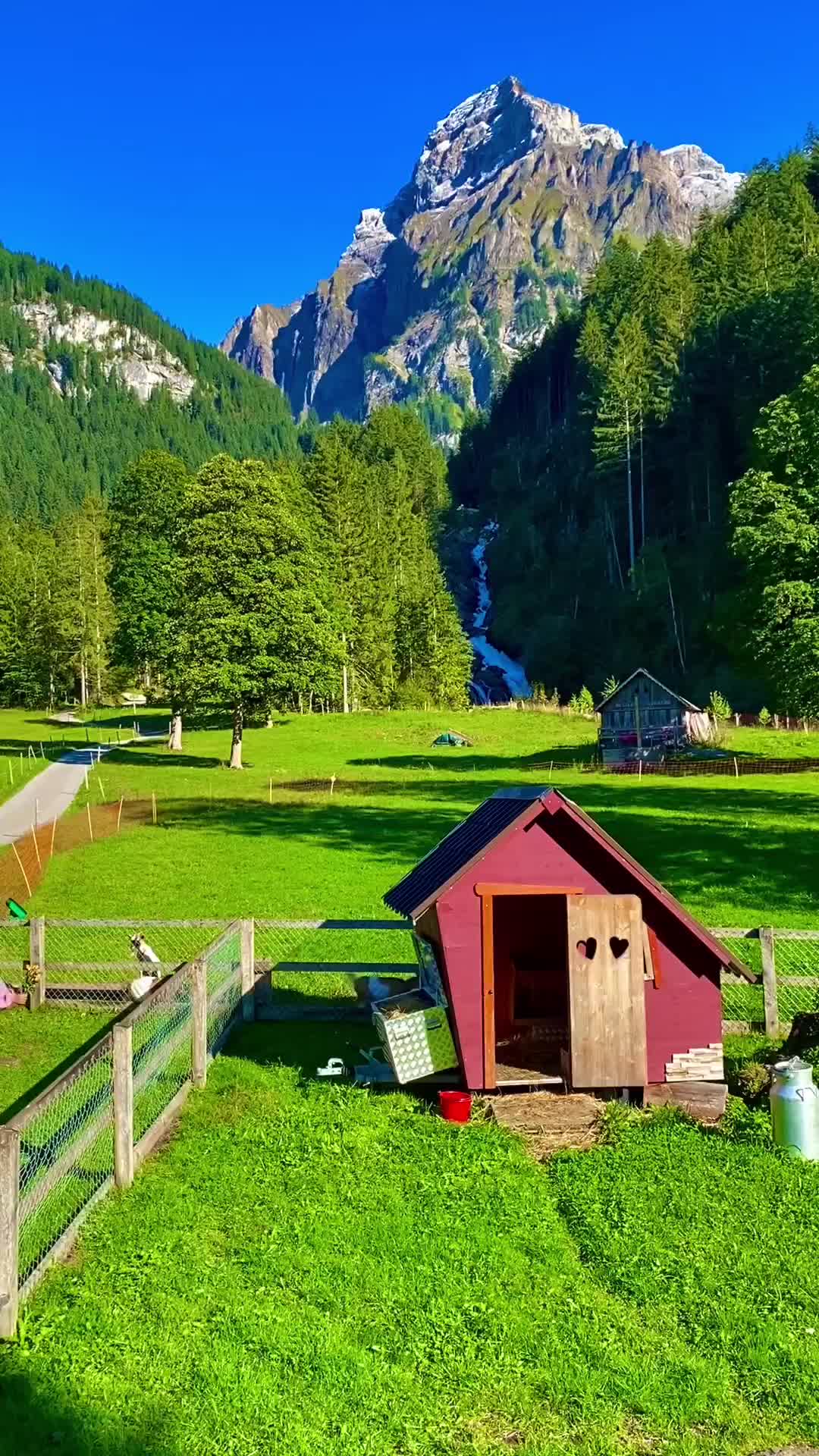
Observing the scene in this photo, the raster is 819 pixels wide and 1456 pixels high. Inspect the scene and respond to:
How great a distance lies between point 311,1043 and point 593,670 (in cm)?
8387

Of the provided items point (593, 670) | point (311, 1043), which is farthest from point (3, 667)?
point (311, 1043)

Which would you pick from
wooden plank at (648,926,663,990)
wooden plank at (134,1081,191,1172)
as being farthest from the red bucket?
wooden plank at (134,1081,191,1172)

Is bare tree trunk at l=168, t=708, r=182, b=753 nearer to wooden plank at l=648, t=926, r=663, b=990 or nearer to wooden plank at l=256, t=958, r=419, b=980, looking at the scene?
wooden plank at l=256, t=958, r=419, b=980

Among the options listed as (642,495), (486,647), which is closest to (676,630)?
(642,495)

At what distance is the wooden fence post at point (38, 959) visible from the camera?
1678 cm

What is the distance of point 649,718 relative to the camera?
57.8 m

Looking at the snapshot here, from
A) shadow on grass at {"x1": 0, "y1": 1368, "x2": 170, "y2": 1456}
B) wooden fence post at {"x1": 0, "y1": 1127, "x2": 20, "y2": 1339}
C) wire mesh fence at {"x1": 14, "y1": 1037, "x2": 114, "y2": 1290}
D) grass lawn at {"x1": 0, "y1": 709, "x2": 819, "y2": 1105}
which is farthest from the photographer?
grass lawn at {"x1": 0, "y1": 709, "x2": 819, "y2": 1105}

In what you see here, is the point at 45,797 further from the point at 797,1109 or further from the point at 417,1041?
the point at 797,1109

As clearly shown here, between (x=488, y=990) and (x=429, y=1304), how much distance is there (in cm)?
446

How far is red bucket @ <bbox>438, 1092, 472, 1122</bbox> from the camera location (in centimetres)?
1174

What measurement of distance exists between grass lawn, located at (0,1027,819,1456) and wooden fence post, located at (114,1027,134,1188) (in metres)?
0.25

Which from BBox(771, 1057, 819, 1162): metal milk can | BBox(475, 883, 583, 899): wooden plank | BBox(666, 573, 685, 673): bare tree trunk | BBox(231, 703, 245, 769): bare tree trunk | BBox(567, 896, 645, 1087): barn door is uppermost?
BBox(666, 573, 685, 673): bare tree trunk

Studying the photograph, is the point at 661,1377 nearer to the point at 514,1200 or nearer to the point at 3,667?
the point at 514,1200

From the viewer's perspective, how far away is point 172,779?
152 feet
